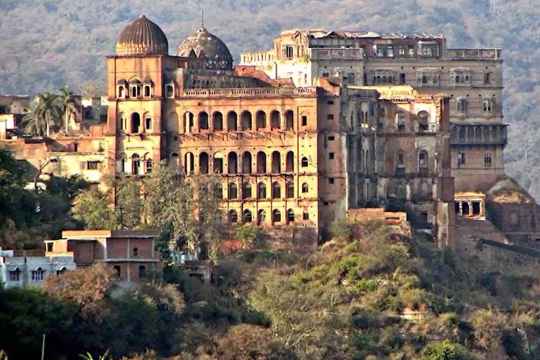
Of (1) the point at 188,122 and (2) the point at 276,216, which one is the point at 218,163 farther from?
(2) the point at 276,216

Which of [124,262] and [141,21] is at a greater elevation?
[141,21]

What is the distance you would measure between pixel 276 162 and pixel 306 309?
10.4 metres

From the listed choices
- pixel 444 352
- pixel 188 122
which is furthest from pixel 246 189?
pixel 444 352

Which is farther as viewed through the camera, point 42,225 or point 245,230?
point 245,230

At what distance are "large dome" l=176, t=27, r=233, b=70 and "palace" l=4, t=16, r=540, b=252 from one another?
0.06 meters

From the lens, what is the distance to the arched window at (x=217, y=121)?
5197 inches

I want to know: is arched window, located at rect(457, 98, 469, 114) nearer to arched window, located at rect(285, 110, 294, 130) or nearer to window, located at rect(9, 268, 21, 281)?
arched window, located at rect(285, 110, 294, 130)

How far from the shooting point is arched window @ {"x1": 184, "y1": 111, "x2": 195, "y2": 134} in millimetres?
131875

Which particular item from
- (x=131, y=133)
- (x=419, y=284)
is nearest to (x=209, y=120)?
(x=131, y=133)

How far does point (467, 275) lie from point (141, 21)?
1817 cm

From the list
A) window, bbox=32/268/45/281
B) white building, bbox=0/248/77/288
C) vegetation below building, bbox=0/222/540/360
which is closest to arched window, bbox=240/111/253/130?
vegetation below building, bbox=0/222/540/360

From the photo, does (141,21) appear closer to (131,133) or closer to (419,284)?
(131,133)

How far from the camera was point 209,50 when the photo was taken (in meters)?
138

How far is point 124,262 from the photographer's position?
→ 114250mm
